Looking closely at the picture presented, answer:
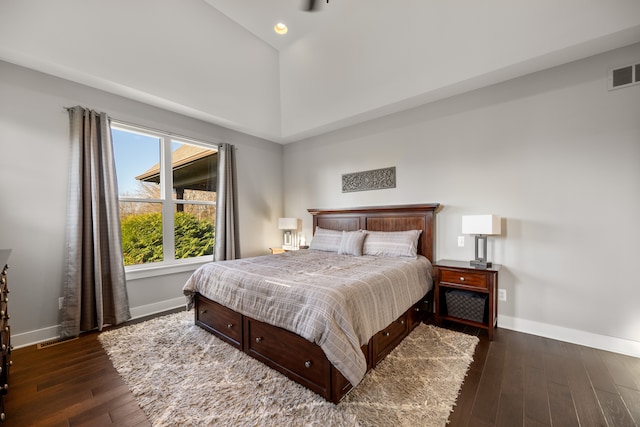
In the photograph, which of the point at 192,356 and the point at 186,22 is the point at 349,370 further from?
the point at 186,22

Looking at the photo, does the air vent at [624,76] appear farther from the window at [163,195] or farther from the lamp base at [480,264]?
the window at [163,195]

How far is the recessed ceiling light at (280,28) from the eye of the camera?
3570mm

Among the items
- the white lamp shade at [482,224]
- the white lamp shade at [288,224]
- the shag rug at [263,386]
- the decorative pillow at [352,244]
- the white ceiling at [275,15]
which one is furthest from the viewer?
the white lamp shade at [288,224]

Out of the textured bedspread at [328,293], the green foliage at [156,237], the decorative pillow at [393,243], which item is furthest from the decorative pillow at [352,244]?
the green foliage at [156,237]

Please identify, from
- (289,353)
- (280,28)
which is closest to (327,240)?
(289,353)

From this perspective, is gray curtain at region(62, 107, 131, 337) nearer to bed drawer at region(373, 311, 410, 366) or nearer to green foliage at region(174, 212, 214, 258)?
green foliage at region(174, 212, 214, 258)

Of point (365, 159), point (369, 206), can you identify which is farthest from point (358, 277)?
point (365, 159)

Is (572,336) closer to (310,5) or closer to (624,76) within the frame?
(624,76)

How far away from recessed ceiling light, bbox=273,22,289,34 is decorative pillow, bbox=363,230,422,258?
10.1 ft

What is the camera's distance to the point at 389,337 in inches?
92.8

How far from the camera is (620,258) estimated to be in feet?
7.86

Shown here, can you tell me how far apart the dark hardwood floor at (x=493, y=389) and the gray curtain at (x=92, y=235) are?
0.43 m

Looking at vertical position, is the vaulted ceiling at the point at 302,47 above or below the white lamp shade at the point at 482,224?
above

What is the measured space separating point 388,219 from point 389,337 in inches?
70.6
